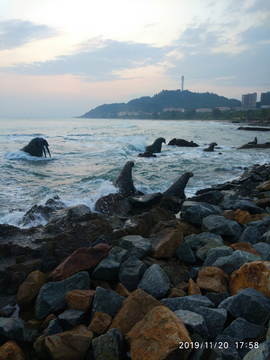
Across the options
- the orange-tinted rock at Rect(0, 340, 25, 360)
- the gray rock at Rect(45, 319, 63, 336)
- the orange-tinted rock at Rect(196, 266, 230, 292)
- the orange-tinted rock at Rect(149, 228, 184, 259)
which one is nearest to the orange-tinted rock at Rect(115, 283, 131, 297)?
the gray rock at Rect(45, 319, 63, 336)

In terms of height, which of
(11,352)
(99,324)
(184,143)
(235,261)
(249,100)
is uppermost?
(249,100)

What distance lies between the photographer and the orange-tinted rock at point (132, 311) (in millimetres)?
2260

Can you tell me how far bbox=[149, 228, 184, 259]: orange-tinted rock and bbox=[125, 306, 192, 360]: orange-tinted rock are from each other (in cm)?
152

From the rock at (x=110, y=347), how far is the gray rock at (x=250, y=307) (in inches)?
40.8

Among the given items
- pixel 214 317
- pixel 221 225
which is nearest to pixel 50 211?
pixel 221 225

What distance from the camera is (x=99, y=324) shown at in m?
2.28

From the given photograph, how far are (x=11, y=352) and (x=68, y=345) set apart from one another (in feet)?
1.55

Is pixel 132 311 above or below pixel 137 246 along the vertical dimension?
below

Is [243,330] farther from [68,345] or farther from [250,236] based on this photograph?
[250,236]

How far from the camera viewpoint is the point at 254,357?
171 centimetres

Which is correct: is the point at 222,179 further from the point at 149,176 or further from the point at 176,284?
the point at 176,284

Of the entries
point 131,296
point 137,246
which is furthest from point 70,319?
point 137,246

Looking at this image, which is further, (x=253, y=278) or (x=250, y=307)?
(x=253, y=278)

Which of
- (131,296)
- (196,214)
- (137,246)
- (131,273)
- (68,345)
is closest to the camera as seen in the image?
(68,345)
